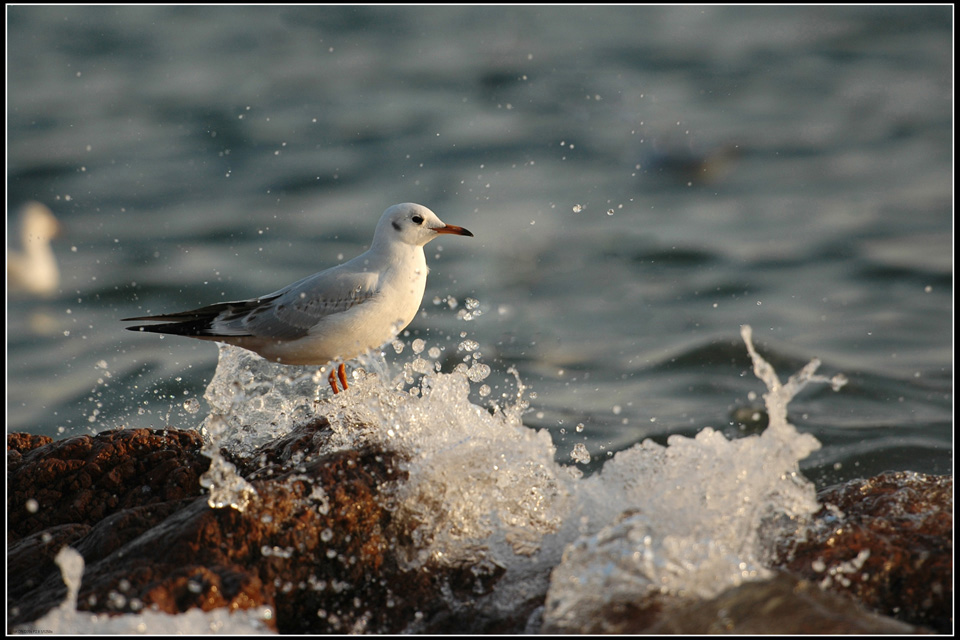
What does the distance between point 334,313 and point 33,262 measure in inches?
208

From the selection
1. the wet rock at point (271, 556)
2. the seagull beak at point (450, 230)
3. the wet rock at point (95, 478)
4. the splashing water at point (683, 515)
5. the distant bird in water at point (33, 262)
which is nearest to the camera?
the wet rock at point (271, 556)

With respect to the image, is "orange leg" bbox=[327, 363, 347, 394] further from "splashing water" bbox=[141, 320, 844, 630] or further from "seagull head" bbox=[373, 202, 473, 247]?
"seagull head" bbox=[373, 202, 473, 247]

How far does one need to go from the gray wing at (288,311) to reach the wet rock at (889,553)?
2008mm

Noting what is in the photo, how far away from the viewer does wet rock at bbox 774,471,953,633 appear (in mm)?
2754

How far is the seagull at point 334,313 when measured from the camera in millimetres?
3984

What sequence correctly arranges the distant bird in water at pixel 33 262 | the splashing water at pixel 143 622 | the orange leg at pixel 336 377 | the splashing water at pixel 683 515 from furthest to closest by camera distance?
the distant bird in water at pixel 33 262 → the orange leg at pixel 336 377 → the splashing water at pixel 683 515 → the splashing water at pixel 143 622

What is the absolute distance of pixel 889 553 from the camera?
2857 mm

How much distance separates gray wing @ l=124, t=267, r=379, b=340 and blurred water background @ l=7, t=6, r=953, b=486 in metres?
1.83

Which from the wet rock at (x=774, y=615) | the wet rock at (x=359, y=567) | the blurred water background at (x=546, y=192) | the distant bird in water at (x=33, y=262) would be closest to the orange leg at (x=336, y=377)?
the wet rock at (x=359, y=567)

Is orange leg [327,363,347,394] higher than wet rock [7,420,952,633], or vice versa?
orange leg [327,363,347,394]

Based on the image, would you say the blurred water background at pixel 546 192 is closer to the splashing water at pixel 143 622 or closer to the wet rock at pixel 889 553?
the wet rock at pixel 889 553

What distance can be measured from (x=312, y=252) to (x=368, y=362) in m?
4.19

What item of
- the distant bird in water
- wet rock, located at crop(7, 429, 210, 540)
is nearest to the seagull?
wet rock, located at crop(7, 429, 210, 540)

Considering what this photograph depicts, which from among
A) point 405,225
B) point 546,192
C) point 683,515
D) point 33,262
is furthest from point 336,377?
point 546,192
